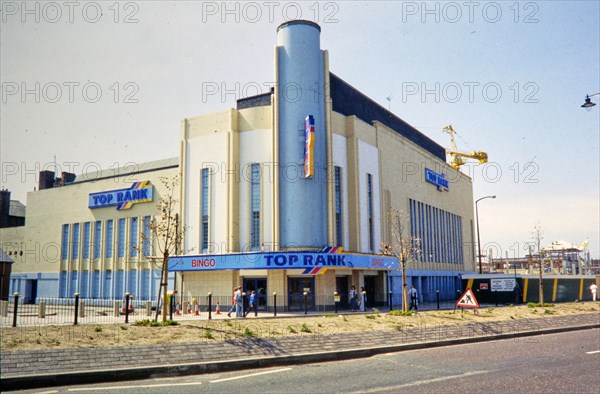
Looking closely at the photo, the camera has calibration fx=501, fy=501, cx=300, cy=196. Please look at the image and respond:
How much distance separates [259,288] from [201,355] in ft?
64.0

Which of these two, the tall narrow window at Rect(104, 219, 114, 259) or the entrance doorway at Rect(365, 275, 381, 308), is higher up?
the tall narrow window at Rect(104, 219, 114, 259)

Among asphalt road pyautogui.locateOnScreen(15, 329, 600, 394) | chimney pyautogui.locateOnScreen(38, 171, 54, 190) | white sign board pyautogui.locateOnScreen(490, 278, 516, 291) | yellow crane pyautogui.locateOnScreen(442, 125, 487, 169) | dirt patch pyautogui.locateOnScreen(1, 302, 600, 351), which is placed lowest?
asphalt road pyautogui.locateOnScreen(15, 329, 600, 394)

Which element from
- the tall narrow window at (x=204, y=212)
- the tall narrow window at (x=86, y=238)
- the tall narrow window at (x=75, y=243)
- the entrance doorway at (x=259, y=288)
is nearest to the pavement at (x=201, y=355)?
the entrance doorway at (x=259, y=288)

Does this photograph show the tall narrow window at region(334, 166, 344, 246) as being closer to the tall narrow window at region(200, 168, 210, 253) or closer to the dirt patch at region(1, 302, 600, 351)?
the tall narrow window at region(200, 168, 210, 253)

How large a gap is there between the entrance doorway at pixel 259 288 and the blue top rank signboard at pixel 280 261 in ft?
6.32

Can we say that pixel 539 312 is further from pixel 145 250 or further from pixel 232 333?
pixel 145 250

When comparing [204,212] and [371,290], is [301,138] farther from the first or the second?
[371,290]

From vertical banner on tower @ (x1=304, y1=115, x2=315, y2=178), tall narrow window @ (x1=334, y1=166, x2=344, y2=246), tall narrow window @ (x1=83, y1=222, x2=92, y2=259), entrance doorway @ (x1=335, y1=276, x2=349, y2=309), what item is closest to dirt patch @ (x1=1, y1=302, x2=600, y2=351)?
entrance doorway @ (x1=335, y1=276, x2=349, y2=309)

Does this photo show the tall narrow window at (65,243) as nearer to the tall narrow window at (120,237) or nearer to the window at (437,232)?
the tall narrow window at (120,237)

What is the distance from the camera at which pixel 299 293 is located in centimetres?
3312

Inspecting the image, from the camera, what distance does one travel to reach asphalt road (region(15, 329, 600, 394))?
1103 cm

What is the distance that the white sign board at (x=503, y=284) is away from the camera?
39.1 meters

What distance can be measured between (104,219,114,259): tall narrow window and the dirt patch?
2916 centimetres

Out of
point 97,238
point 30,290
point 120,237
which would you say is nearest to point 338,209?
point 120,237
